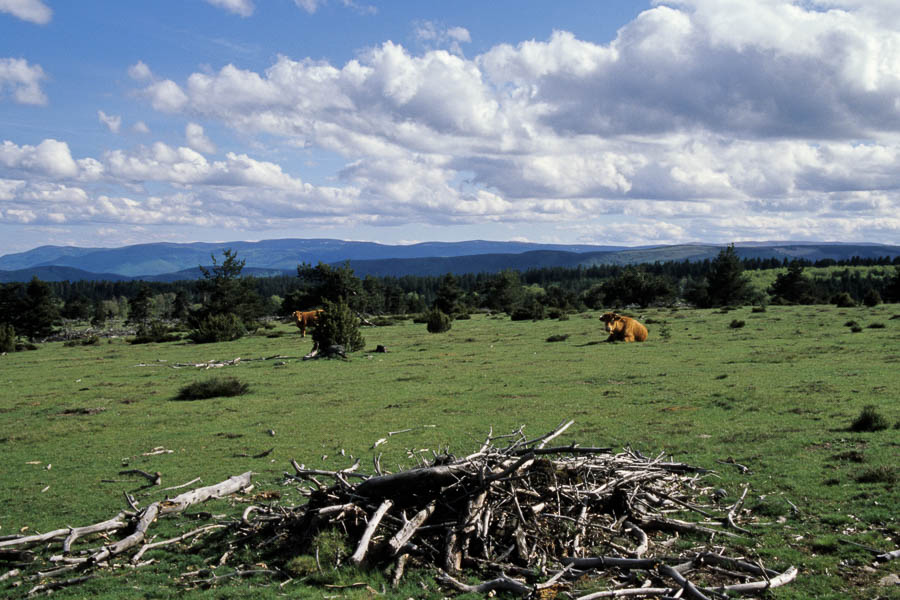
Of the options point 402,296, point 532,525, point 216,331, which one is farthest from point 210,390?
point 402,296

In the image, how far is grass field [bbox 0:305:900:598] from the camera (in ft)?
27.0

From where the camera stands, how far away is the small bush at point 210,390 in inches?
941

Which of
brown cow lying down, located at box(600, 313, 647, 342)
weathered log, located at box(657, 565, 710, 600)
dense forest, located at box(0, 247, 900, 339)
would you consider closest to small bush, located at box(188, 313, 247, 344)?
dense forest, located at box(0, 247, 900, 339)

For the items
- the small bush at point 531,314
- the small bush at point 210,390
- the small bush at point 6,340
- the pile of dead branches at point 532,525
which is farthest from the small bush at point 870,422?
the small bush at point 6,340

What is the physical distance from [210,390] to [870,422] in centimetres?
2321

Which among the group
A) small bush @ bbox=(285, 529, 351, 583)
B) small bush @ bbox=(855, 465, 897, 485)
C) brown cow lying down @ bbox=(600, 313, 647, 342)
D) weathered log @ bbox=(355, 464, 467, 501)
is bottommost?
brown cow lying down @ bbox=(600, 313, 647, 342)

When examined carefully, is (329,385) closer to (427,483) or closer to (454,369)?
(454,369)

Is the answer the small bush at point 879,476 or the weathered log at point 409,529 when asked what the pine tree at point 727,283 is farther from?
the weathered log at point 409,529

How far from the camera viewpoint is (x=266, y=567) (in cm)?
786

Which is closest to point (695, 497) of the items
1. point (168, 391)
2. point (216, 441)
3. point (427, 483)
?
point (427, 483)

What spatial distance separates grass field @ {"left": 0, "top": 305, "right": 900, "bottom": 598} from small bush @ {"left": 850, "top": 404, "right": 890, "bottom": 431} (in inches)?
11.1

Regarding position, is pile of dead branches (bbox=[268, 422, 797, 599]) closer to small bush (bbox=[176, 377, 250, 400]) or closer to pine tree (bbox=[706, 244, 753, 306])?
small bush (bbox=[176, 377, 250, 400])

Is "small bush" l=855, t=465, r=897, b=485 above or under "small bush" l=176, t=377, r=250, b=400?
above

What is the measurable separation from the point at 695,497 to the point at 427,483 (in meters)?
4.98
